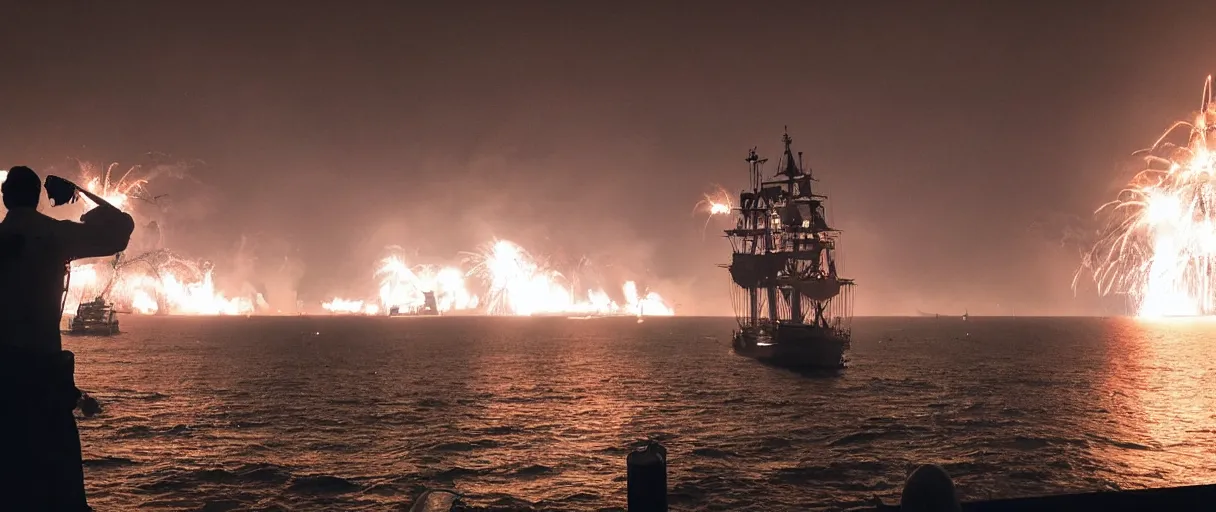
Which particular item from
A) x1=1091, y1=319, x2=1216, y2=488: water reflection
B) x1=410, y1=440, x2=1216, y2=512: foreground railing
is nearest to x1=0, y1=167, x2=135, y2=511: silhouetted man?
x1=410, y1=440, x2=1216, y2=512: foreground railing

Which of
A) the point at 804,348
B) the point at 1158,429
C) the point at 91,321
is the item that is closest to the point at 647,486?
the point at 1158,429

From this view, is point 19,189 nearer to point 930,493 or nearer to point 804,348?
point 930,493

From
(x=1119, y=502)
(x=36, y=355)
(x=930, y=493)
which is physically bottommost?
(x=1119, y=502)

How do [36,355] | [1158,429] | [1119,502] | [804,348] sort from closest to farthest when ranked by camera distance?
[36,355] < [1119,502] < [1158,429] < [804,348]

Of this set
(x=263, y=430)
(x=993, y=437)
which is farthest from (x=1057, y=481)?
(x=263, y=430)

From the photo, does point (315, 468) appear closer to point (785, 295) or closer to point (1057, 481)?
point (1057, 481)

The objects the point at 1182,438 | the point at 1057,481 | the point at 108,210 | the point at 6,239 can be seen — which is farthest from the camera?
the point at 1182,438

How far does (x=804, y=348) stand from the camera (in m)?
87.6

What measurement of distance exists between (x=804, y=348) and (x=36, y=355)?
3500 inches

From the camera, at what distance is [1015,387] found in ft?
215

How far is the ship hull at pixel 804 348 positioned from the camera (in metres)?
86.2

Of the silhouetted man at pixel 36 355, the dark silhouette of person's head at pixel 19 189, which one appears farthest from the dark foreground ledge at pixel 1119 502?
the dark silhouette of person's head at pixel 19 189

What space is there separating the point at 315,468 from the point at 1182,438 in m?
47.6

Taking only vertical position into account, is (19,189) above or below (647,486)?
above
